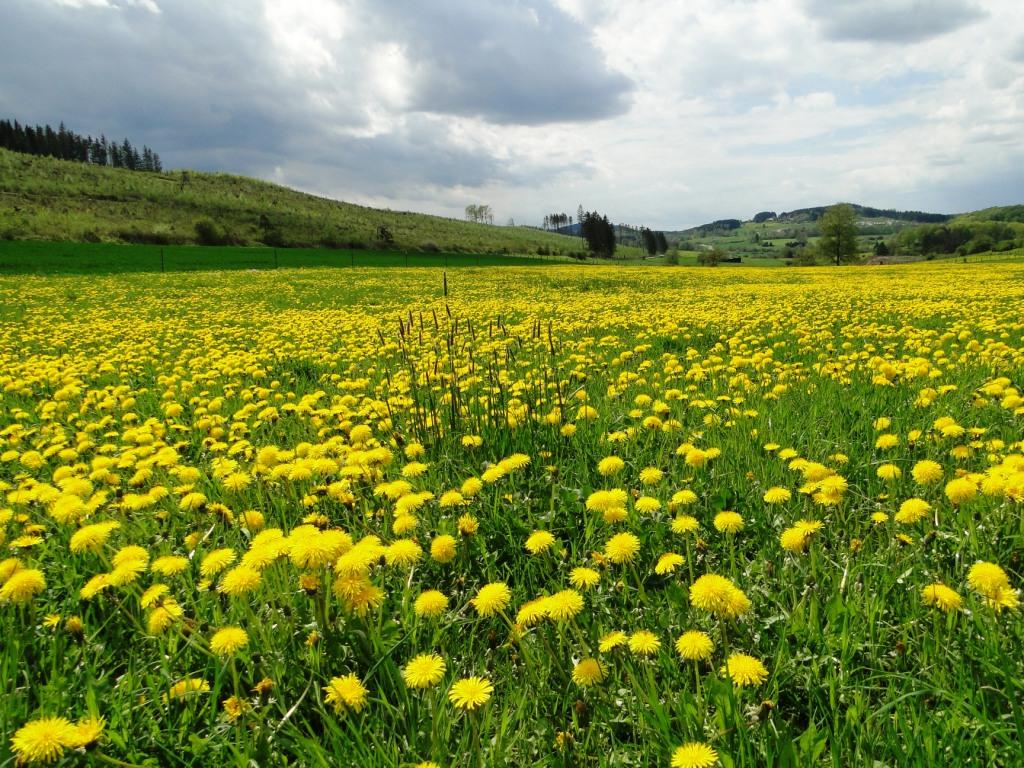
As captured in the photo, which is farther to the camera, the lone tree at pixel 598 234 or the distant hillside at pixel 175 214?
the lone tree at pixel 598 234

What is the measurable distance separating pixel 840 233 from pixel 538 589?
97465mm

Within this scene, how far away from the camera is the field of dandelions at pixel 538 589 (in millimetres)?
1477

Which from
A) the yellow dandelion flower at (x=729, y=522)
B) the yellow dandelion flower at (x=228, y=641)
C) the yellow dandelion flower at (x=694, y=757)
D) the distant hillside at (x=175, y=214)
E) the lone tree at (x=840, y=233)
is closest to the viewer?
the yellow dandelion flower at (x=694, y=757)

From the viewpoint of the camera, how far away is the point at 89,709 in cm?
154

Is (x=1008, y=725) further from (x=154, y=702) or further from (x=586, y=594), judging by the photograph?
(x=154, y=702)

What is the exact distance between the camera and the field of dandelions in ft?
4.84

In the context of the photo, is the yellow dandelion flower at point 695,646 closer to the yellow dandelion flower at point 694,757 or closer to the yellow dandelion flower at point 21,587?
the yellow dandelion flower at point 694,757

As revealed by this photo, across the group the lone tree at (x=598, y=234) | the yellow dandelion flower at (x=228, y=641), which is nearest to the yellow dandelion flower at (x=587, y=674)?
the yellow dandelion flower at (x=228, y=641)

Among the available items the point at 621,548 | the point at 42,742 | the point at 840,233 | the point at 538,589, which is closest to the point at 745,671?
the point at 621,548

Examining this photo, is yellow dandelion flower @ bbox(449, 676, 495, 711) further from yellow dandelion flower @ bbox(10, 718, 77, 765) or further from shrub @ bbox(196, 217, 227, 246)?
shrub @ bbox(196, 217, 227, 246)

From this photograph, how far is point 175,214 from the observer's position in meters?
84.2

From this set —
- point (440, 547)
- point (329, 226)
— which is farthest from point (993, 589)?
point (329, 226)

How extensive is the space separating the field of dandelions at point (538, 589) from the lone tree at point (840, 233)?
92.9 meters

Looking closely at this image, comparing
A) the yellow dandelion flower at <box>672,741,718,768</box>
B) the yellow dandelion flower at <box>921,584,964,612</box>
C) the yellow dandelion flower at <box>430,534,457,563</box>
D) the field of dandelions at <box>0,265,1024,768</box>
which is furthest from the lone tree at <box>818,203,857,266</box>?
the yellow dandelion flower at <box>672,741,718,768</box>
